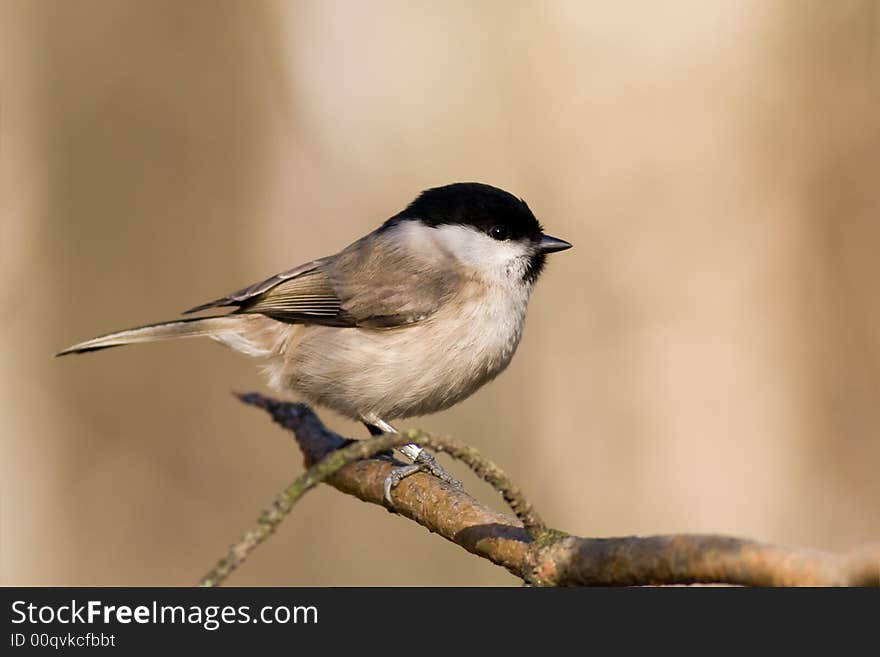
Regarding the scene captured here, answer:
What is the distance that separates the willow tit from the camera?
3.34m

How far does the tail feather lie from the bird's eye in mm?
1095

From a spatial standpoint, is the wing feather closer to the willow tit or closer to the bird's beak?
the willow tit

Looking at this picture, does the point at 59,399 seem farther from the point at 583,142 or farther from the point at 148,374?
the point at 583,142

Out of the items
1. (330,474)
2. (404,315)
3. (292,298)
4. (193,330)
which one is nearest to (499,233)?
(404,315)

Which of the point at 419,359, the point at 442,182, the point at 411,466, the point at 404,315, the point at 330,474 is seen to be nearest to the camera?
the point at 330,474

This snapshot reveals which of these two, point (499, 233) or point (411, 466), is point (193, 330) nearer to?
point (499, 233)

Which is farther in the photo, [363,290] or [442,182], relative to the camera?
[442,182]

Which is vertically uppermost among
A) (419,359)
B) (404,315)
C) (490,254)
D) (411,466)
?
(490,254)

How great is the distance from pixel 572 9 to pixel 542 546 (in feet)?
17.0

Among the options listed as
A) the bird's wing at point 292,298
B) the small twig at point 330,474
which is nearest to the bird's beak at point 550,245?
the bird's wing at point 292,298

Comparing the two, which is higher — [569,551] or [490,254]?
[490,254]

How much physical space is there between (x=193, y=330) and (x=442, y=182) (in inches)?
121

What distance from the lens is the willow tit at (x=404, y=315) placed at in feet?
11.0

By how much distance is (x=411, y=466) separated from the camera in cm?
266
